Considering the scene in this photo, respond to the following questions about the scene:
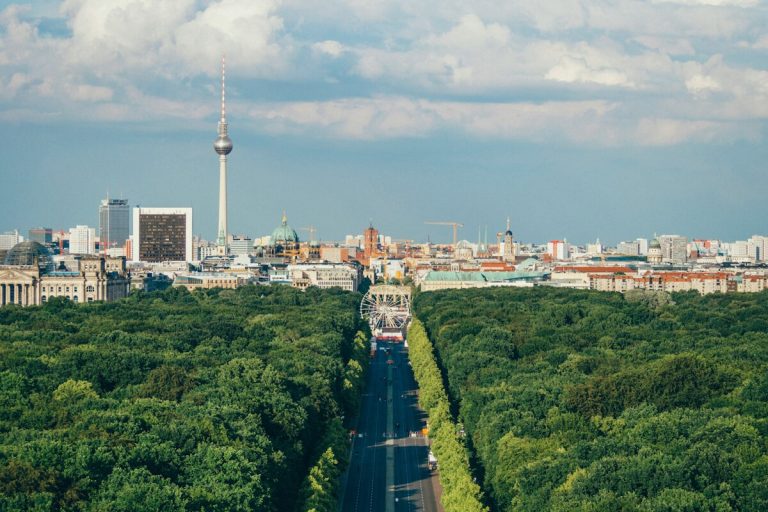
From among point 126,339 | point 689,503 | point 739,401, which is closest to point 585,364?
point 739,401

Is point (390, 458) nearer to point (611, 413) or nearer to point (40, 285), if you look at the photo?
point (611, 413)

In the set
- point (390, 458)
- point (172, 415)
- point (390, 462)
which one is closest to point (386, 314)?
point (390, 458)

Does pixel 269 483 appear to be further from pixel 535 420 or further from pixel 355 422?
pixel 355 422

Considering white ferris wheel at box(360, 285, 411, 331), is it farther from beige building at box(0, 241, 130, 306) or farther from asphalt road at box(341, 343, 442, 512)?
asphalt road at box(341, 343, 442, 512)

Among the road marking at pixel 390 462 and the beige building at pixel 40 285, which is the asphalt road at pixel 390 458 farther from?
the beige building at pixel 40 285

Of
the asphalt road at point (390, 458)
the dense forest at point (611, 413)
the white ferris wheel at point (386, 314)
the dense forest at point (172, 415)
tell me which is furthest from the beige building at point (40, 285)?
the asphalt road at point (390, 458)

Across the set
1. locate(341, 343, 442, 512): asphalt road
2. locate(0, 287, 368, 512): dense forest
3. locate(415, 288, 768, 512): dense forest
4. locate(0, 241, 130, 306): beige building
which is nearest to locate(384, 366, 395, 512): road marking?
locate(341, 343, 442, 512): asphalt road
